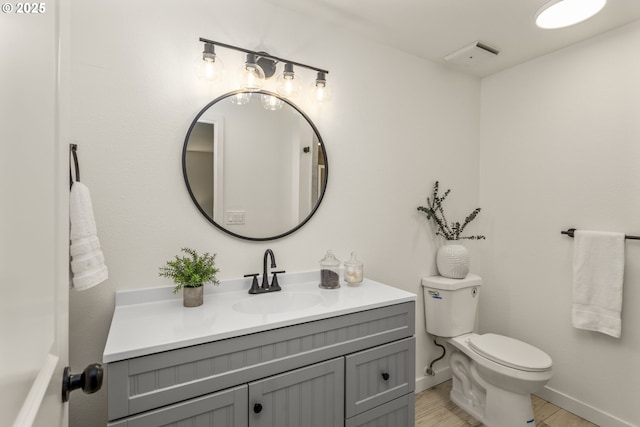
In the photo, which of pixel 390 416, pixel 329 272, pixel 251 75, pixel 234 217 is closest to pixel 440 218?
pixel 329 272

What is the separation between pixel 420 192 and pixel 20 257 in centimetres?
223

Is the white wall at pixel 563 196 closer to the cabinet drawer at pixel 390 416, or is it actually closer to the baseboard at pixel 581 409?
the baseboard at pixel 581 409

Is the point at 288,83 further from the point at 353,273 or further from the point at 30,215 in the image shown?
the point at 30,215

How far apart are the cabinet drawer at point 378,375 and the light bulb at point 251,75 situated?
1.40 m

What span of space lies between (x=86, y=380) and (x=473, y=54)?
258 centimetres

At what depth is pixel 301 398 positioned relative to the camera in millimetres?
1212

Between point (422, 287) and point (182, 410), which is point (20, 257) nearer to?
point (182, 410)

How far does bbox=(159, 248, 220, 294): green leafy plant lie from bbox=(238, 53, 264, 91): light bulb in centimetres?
89

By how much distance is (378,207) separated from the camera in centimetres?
210

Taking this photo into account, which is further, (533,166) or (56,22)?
(533,166)

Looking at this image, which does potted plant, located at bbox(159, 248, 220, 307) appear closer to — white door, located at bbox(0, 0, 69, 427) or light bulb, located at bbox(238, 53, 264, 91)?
white door, located at bbox(0, 0, 69, 427)

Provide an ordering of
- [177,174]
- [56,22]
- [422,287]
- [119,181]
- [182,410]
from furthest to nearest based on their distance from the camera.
A: [422,287] < [177,174] < [119,181] < [182,410] < [56,22]

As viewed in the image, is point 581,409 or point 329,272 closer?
point 329,272

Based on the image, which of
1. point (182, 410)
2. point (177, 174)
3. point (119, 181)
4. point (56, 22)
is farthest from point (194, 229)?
point (56, 22)
